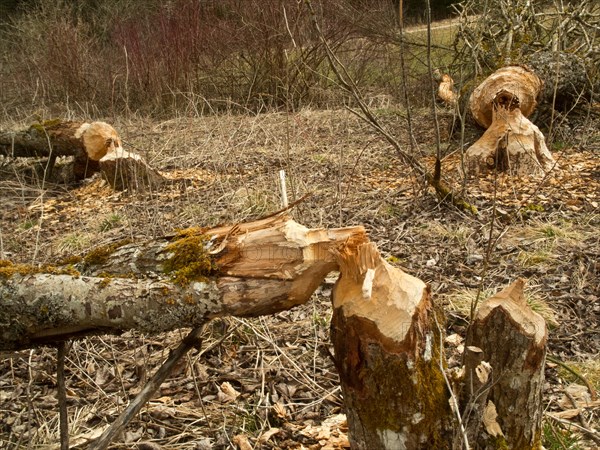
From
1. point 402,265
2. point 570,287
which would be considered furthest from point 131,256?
point 570,287

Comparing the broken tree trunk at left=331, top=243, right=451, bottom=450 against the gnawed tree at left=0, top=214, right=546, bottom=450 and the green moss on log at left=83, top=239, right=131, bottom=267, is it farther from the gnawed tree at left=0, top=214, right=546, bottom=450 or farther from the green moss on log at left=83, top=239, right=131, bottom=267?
the green moss on log at left=83, top=239, right=131, bottom=267

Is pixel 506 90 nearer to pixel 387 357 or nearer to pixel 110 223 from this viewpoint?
pixel 110 223

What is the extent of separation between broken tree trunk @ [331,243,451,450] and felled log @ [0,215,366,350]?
115 mm

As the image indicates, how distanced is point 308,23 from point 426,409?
30.1 ft

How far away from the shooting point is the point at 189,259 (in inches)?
72.2

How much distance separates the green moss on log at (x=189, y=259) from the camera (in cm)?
178

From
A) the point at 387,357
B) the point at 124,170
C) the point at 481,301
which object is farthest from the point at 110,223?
the point at 387,357

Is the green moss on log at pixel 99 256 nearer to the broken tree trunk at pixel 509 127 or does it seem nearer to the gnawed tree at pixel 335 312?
the gnawed tree at pixel 335 312

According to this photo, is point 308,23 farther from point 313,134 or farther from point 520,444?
point 520,444

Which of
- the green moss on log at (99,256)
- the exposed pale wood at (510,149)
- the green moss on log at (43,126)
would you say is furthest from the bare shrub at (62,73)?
the green moss on log at (99,256)

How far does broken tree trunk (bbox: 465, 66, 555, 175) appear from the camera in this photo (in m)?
5.15

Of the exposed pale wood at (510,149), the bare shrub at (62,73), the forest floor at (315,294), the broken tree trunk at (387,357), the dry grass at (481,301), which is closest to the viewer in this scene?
the broken tree trunk at (387,357)

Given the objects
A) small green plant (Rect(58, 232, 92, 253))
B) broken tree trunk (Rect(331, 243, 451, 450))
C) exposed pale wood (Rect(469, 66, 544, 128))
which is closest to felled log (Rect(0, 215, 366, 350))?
broken tree trunk (Rect(331, 243, 451, 450))

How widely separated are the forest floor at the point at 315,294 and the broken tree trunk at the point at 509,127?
0.17m
